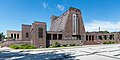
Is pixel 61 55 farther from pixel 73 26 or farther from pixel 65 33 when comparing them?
pixel 73 26

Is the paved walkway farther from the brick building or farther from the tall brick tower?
the tall brick tower

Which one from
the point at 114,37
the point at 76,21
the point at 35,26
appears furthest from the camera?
the point at 114,37

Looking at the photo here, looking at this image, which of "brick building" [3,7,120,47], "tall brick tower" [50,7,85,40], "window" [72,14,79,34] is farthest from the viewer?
"window" [72,14,79,34]

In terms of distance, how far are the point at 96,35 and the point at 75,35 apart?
11921 millimetres

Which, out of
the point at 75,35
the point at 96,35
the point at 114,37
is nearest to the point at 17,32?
the point at 75,35

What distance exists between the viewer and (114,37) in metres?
44.9

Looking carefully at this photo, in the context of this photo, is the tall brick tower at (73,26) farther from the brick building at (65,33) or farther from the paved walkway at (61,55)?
the paved walkway at (61,55)

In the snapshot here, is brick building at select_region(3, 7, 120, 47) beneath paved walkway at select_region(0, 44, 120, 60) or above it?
above

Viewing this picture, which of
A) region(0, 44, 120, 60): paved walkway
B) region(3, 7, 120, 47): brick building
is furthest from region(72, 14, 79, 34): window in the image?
region(0, 44, 120, 60): paved walkway

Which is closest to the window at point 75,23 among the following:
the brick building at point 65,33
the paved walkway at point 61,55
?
the brick building at point 65,33

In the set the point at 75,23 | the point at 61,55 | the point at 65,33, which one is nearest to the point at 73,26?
the point at 75,23

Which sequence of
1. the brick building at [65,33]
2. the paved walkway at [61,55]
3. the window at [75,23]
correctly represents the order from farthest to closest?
the window at [75,23]
the brick building at [65,33]
the paved walkway at [61,55]

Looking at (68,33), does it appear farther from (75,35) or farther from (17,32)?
(17,32)

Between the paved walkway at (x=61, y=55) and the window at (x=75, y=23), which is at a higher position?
the window at (x=75, y=23)
